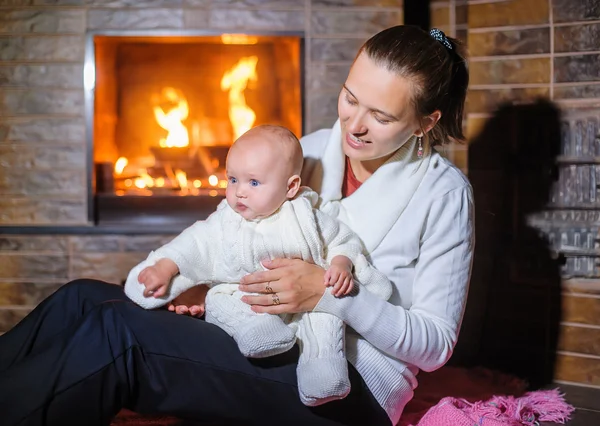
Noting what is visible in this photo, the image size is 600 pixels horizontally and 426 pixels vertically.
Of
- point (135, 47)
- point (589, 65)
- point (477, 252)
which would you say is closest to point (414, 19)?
point (589, 65)

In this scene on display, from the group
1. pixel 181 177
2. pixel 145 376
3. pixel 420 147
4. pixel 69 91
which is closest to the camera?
pixel 145 376

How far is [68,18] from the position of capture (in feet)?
7.02

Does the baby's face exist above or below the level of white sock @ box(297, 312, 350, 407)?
above

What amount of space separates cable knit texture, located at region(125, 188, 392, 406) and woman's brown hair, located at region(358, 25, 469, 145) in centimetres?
30

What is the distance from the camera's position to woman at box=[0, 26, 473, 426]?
110 cm

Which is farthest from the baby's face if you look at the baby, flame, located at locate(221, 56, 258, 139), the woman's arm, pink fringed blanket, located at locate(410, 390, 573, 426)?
flame, located at locate(221, 56, 258, 139)

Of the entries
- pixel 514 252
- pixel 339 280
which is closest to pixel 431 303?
pixel 339 280

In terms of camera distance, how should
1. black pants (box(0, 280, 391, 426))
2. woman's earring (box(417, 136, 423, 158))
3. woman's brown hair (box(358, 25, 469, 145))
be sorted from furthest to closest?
woman's earring (box(417, 136, 423, 158)) < woman's brown hair (box(358, 25, 469, 145)) < black pants (box(0, 280, 391, 426))

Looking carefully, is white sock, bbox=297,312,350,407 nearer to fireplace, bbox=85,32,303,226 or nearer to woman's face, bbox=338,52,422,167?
woman's face, bbox=338,52,422,167

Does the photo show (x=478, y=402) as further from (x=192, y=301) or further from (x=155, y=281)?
(x=155, y=281)

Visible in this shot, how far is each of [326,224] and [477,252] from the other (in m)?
1.02

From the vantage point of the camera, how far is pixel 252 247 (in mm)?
1277

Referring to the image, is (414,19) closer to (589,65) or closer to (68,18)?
(589,65)

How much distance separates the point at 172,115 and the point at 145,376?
1.47 meters
